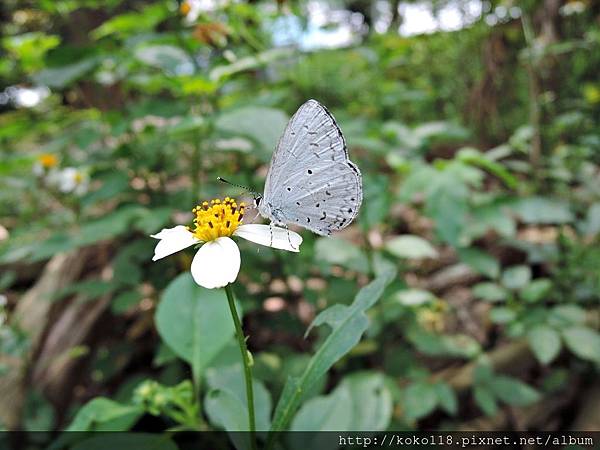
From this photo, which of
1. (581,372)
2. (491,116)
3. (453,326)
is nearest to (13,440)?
(453,326)

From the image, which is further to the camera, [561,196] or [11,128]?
[561,196]

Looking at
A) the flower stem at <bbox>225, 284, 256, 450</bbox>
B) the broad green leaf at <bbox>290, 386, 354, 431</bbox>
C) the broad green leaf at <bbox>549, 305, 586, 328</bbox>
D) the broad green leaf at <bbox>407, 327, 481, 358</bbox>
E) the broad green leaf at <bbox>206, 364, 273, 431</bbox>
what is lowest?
the broad green leaf at <bbox>407, 327, 481, 358</bbox>

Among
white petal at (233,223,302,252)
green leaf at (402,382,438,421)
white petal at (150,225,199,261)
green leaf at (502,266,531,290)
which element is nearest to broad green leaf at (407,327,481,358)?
green leaf at (402,382,438,421)

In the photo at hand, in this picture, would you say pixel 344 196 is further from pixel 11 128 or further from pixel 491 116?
pixel 491 116

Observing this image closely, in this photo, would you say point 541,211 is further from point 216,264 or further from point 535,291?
point 216,264

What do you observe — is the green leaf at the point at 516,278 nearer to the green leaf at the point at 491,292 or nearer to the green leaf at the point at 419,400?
the green leaf at the point at 491,292

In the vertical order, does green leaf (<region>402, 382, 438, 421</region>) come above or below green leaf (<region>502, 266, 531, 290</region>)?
below

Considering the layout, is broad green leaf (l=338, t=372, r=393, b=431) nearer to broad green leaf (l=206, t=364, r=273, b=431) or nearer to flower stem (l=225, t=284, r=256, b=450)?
broad green leaf (l=206, t=364, r=273, b=431)
